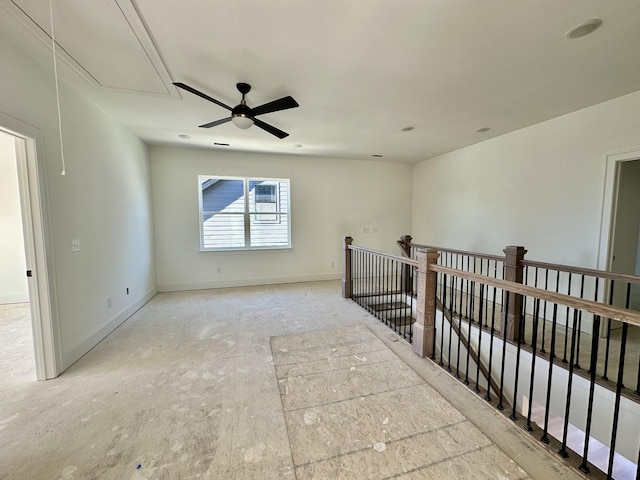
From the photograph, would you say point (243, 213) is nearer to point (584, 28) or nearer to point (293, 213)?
point (293, 213)

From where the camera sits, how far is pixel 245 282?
210 inches

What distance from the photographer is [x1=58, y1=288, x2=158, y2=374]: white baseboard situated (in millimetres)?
2451

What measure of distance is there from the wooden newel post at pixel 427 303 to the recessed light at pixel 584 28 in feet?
5.95

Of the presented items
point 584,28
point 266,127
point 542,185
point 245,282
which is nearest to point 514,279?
point 542,185

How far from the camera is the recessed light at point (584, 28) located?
1.75m

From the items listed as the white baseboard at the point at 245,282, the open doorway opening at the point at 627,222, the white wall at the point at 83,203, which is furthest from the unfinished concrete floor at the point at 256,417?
the open doorway opening at the point at 627,222

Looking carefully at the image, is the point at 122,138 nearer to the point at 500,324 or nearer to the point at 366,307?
the point at 366,307

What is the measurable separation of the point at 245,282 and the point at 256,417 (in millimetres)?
3696

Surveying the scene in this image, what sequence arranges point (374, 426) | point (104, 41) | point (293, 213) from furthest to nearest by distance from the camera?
point (293, 213) → point (104, 41) → point (374, 426)

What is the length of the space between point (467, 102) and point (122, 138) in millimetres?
4411

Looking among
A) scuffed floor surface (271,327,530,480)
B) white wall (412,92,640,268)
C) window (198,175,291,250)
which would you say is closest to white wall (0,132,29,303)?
window (198,175,291,250)

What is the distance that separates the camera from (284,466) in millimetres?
1443

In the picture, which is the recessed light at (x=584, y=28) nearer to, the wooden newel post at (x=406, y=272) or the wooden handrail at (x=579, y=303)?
the wooden handrail at (x=579, y=303)

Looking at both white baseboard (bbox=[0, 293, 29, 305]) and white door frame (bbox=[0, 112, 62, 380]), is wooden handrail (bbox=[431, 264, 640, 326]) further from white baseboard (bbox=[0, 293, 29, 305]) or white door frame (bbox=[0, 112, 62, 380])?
white baseboard (bbox=[0, 293, 29, 305])
